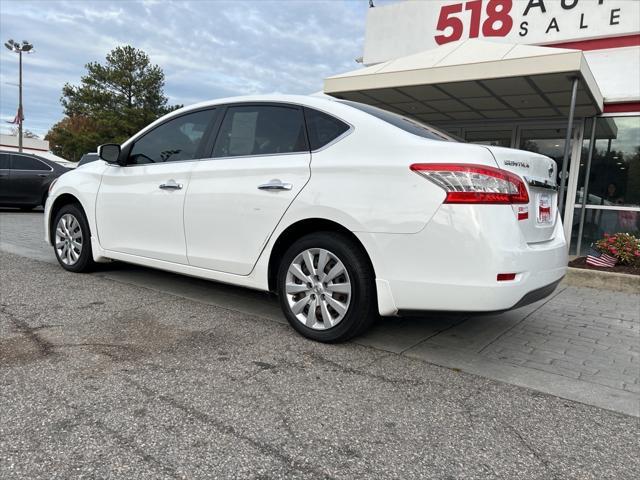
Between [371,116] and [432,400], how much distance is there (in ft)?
6.14

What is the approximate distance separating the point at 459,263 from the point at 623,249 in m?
5.48

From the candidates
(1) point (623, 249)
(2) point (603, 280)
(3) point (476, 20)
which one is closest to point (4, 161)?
(3) point (476, 20)

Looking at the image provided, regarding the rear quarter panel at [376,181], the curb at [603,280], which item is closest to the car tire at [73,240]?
the rear quarter panel at [376,181]

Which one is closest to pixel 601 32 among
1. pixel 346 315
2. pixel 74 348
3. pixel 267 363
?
pixel 346 315

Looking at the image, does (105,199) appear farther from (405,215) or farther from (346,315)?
(405,215)

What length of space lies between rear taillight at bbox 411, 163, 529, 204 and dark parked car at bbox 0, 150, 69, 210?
40.2 feet

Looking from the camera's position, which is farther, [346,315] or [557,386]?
[346,315]

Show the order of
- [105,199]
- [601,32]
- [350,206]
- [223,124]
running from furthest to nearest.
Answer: [601,32], [105,199], [223,124], [350,206]

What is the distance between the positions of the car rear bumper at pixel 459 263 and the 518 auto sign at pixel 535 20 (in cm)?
837

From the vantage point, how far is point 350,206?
3168 millimetres

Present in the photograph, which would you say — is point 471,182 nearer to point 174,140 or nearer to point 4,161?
point 174,140

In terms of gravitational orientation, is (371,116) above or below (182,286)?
above

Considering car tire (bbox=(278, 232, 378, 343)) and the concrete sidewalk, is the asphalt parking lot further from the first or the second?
car tire (bbox=(278, 232, 378, 343))

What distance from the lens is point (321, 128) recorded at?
11.5 ft
